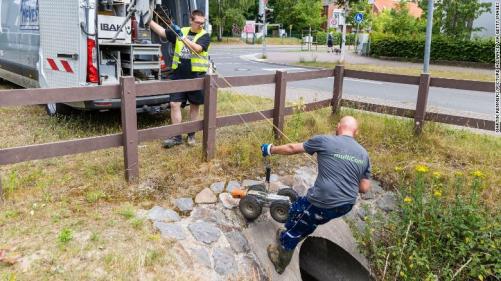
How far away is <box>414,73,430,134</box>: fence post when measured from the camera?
5.93 metres

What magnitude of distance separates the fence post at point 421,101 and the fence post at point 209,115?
2.90 metres

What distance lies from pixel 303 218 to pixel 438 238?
1.53 metres

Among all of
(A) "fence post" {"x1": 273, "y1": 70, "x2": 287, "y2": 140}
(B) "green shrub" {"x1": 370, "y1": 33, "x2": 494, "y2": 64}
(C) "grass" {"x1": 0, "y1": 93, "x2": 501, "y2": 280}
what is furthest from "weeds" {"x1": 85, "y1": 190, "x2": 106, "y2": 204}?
(B) "green shrub" {"x1": 370, "y1": 33, "x2": 494, "y2": 64}

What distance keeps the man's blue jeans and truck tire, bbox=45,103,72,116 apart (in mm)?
4432

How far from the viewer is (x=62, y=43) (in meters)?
6.00

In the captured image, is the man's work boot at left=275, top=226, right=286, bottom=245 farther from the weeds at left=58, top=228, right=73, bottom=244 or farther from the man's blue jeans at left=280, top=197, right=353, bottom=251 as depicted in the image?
the weeds at left=58, top=228, right=73, bottom=244

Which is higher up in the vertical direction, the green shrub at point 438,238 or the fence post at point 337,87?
the fence post at point 337,87

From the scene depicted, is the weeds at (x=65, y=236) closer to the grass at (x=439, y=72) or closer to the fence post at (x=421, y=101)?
the fence post at (x=421, y=101)

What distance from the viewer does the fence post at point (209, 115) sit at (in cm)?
498

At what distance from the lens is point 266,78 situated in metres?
5.82

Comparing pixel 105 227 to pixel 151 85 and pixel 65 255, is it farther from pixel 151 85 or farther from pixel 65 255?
pixel 151 85

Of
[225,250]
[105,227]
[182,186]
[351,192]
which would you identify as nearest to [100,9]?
[182,186]

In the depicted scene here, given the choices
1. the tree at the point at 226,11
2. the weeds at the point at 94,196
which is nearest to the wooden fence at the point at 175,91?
the weeds at the point at 94,196

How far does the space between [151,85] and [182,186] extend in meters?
Answer: 1.10
